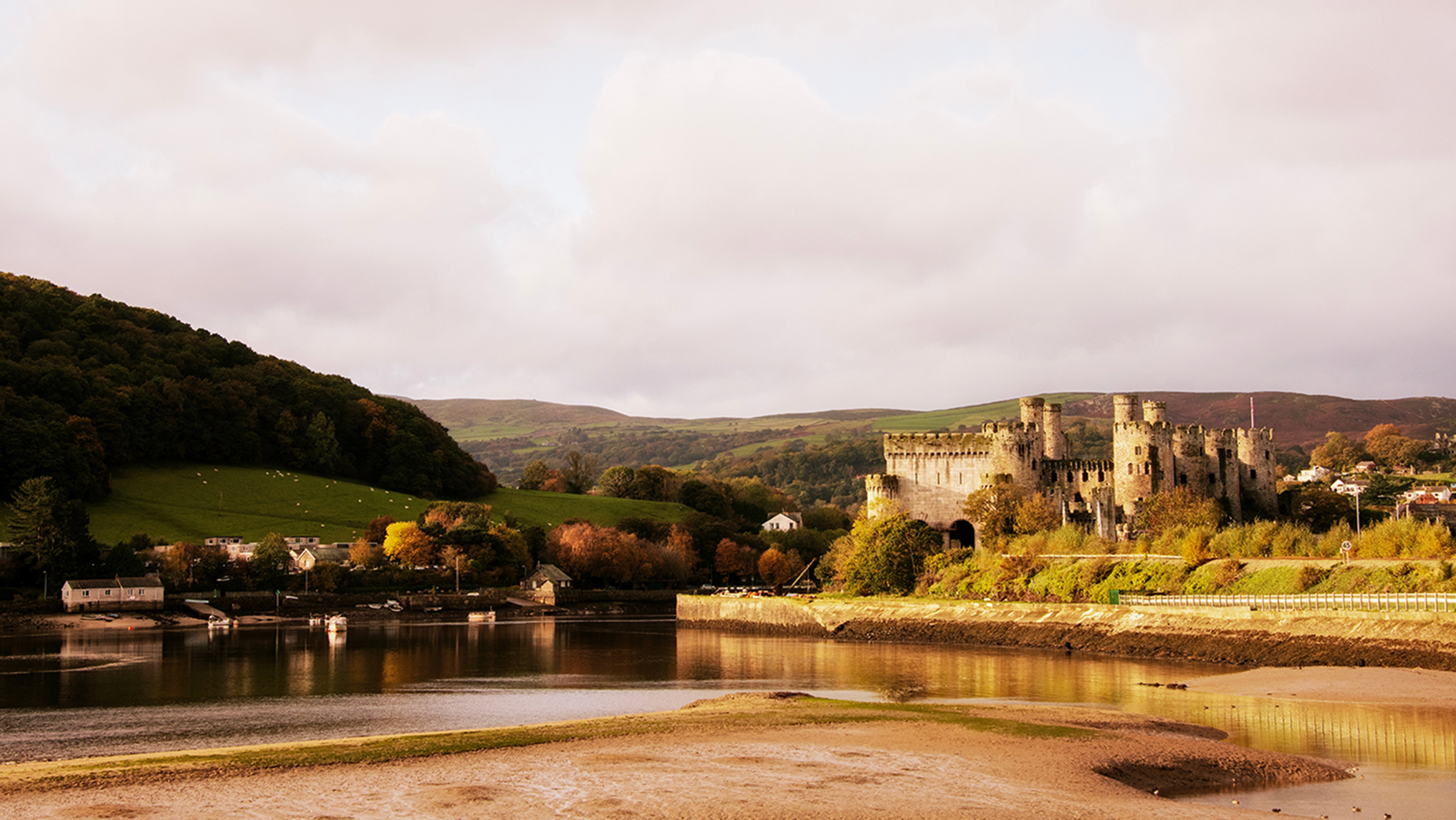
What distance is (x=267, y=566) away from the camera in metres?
82.6

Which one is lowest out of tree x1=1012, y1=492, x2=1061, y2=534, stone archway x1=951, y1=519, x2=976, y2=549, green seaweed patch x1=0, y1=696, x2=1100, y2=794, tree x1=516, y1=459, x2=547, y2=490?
green seaweed patch x1=0, y1=696, x2=1100, y2=794

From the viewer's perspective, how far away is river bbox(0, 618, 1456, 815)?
72.3 ft

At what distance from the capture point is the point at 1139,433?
54.6m

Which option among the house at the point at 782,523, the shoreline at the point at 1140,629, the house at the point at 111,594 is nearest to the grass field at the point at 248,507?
the house at the point at 111,594

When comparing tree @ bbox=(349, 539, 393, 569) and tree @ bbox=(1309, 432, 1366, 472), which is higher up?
tree @ bbox=(1309, 432, 1366, 472)

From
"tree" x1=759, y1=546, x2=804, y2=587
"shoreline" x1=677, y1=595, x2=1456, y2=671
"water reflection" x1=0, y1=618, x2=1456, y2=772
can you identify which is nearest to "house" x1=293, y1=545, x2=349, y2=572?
"water reflection" x1=0, y1=618, x2=1456, y2=772

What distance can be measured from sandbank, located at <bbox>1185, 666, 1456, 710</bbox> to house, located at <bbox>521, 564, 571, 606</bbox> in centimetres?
6477

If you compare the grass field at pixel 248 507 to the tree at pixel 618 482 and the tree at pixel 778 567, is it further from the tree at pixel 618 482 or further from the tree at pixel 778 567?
the tree at pixel 778 567

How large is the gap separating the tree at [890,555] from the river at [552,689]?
6303 mm

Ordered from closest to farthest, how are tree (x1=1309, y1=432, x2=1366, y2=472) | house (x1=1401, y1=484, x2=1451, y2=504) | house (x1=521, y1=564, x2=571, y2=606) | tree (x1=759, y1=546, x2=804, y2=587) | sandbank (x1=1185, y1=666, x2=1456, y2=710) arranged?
sandbank (x1=1185, y1=666, x2=1456, y2=710) < house (x1=1401, y1=484, x2=1451, y2=504) < house (x1=521, y1=564, x2=571, y2=606) < tree (x1=759, y1=546, x2=804, y2=587) < tree (x1=1309, y1=432, x2=1366, y2=472)

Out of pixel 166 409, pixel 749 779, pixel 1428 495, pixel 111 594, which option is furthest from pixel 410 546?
pixel 749 779

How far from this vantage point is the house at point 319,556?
86125 millimetres

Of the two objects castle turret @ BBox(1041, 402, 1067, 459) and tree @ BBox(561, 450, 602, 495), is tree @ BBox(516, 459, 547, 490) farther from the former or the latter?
castle turret @ BBox(1041, 402, 1067, 459)

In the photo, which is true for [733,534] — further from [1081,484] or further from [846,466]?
[846,466]
